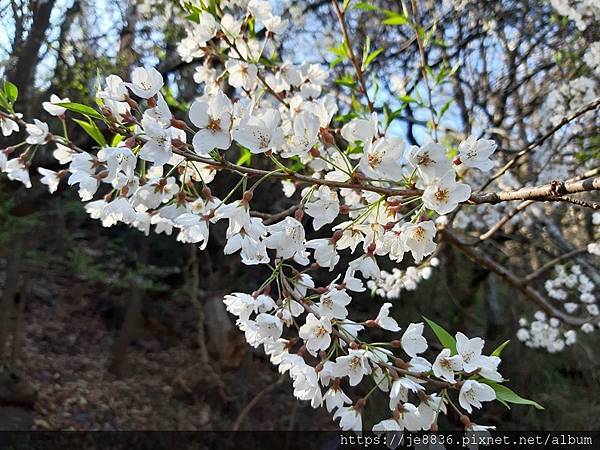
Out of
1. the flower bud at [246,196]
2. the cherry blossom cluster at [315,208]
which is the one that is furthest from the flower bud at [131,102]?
the flower bud at [246,196]

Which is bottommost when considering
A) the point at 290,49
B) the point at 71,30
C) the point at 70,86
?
the point at 70,86

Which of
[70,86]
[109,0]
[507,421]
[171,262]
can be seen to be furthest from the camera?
[171,262]

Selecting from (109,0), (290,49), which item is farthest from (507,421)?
(109,0)

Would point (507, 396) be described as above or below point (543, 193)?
below

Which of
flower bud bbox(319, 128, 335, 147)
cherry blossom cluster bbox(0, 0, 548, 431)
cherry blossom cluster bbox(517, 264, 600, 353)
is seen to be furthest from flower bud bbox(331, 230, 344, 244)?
cherry blossom cluster bbox(517, 264, 600, 353)

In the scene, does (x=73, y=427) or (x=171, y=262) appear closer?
(x=73, y=427)

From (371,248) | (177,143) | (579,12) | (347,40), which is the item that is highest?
(579,12)

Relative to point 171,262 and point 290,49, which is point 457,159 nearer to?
point 290,49

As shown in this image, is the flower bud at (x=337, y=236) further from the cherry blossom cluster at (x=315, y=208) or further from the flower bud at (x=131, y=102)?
the flower bud at (x=131, y=102)

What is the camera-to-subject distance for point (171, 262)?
6016mm

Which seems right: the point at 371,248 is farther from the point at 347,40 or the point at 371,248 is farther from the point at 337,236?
the point at 347,40

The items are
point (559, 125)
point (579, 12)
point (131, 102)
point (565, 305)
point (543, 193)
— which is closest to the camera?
point (543, 193)

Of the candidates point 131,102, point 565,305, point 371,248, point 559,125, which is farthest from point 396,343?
point 565,305

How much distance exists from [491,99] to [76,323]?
16.8ft
